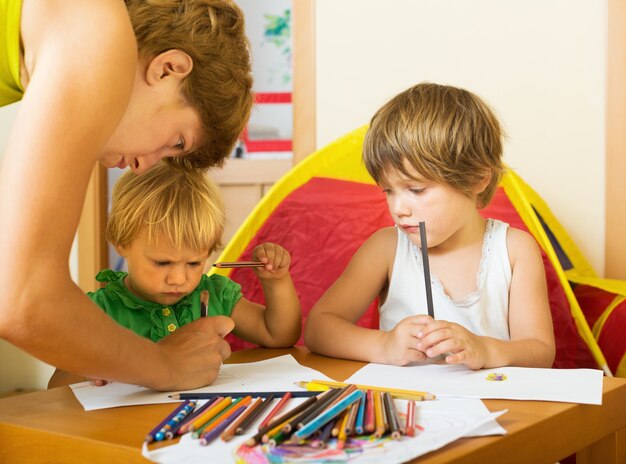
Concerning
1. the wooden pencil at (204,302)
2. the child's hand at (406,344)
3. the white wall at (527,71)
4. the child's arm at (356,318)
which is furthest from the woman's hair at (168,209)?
the white wall at (527,71)

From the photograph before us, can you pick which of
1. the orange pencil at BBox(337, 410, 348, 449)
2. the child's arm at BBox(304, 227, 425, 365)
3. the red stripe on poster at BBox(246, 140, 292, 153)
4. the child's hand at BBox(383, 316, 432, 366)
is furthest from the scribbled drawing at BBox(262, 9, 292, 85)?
the orange pencil at BBox(337, 410, 348, 449)

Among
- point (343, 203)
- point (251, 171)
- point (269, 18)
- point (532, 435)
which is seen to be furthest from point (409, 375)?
point (269, 18)

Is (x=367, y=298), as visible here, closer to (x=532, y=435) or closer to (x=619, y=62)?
(x=532, y=435)

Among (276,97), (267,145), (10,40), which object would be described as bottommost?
(10,40)

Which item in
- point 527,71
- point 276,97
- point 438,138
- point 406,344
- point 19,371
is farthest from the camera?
point 276,97

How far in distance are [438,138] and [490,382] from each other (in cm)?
47

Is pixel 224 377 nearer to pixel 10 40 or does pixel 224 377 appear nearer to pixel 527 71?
pixel 10 40

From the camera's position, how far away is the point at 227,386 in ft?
A: 3.04

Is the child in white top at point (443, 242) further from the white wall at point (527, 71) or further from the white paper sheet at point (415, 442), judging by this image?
the white wall at point (527, 71)

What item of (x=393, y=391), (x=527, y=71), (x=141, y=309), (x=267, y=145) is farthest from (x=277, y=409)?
(x=267, y=145)

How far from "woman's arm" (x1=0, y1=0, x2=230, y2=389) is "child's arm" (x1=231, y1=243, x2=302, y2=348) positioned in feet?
1.72

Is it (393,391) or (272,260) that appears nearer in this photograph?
(393,391)

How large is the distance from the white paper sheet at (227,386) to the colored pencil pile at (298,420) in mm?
88

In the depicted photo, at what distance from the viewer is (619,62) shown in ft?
6.55
